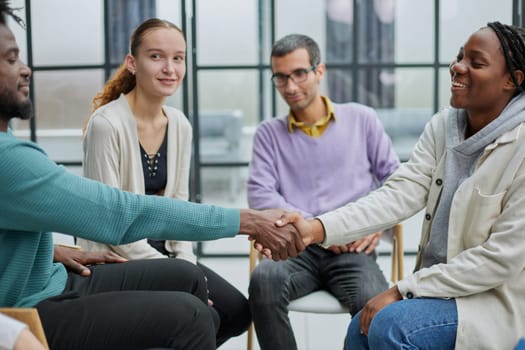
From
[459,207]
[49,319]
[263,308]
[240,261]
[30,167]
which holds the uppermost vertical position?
[30,167]

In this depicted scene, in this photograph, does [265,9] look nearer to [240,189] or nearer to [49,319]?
[240,189]

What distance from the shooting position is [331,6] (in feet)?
15.6

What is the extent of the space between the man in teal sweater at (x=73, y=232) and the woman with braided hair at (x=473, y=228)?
560 mm

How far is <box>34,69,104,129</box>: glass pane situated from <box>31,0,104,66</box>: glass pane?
0.08 meters

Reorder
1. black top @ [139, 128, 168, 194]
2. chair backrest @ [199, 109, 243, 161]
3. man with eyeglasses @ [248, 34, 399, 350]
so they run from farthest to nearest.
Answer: chair backrest @ [199, 109, 243, 161] < man with eyeglasses @ [248, 34, 399, 350] < black top @ [139, 128, 168, 194]

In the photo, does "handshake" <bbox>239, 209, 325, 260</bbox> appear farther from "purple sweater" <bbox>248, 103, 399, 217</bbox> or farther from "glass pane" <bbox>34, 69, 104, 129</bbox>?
"glass pane" <bbox>34, 69, 104, 129</bbox>

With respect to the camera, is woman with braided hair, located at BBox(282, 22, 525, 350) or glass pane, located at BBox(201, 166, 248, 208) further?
glass pane, located at BBox(201, 166, 248, 208)

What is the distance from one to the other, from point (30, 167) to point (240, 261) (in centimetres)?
320

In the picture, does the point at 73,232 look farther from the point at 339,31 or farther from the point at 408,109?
the point at 408,109

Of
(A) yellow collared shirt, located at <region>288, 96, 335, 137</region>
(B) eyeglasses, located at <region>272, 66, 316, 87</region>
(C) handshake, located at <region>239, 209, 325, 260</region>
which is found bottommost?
(C) handshake, located at <region>239, 209, 325, 260</region>

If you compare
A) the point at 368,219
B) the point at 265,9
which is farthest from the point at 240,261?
the point at 368,219

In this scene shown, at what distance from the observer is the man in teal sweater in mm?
1863

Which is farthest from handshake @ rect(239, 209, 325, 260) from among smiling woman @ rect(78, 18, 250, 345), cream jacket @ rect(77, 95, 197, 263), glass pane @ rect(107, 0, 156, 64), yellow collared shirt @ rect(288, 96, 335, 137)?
glass pane @ rect(107, 0, 156, 64)

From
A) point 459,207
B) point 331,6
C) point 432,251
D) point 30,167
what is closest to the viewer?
point 30,167
